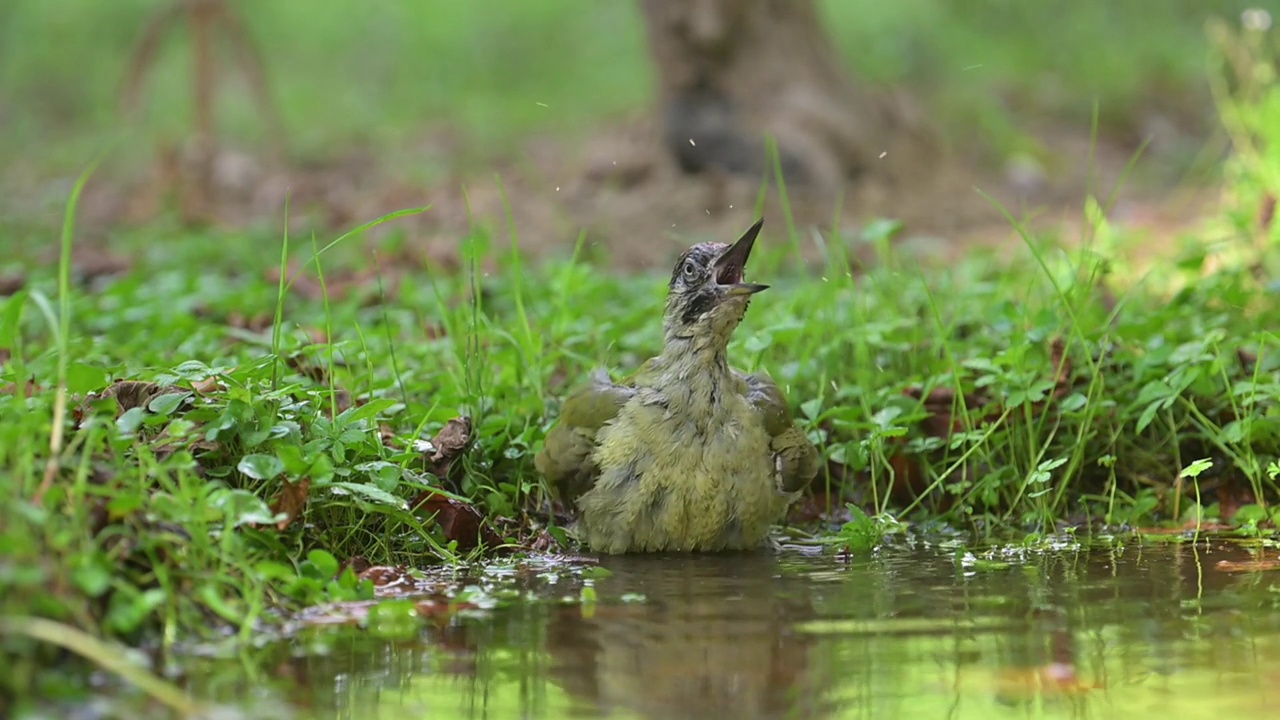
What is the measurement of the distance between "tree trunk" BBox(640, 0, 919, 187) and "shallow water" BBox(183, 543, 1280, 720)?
6.32m

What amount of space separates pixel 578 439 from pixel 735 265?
0.76 metres

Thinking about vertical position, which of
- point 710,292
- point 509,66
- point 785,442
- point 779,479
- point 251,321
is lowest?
point 779,479

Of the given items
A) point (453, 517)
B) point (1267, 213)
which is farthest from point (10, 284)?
point (1267, 213)

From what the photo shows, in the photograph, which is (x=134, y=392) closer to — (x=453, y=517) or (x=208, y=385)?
(x=208, y=385)

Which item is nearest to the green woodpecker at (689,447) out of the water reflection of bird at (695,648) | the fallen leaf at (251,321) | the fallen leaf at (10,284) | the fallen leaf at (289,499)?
the water reflection of bird at (695,648)

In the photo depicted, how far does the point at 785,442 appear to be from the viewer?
479 centimetres

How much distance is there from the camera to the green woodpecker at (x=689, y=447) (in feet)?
15.0

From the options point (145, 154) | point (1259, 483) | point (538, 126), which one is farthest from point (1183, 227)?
point (145, 154)

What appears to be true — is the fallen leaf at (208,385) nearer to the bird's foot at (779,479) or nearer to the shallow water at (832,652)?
the shallow water at (832,652)

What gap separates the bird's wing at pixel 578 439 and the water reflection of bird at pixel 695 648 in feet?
1.42

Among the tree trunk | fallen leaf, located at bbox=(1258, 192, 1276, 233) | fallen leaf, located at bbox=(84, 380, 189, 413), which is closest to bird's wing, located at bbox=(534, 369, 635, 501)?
fallen leaf, located at bbox=(84, 380, 189, 413)

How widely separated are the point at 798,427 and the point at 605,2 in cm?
1525

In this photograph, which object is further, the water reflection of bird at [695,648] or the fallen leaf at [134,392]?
the fallen leaf at [134,392]

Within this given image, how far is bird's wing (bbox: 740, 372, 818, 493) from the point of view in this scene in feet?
15.7
